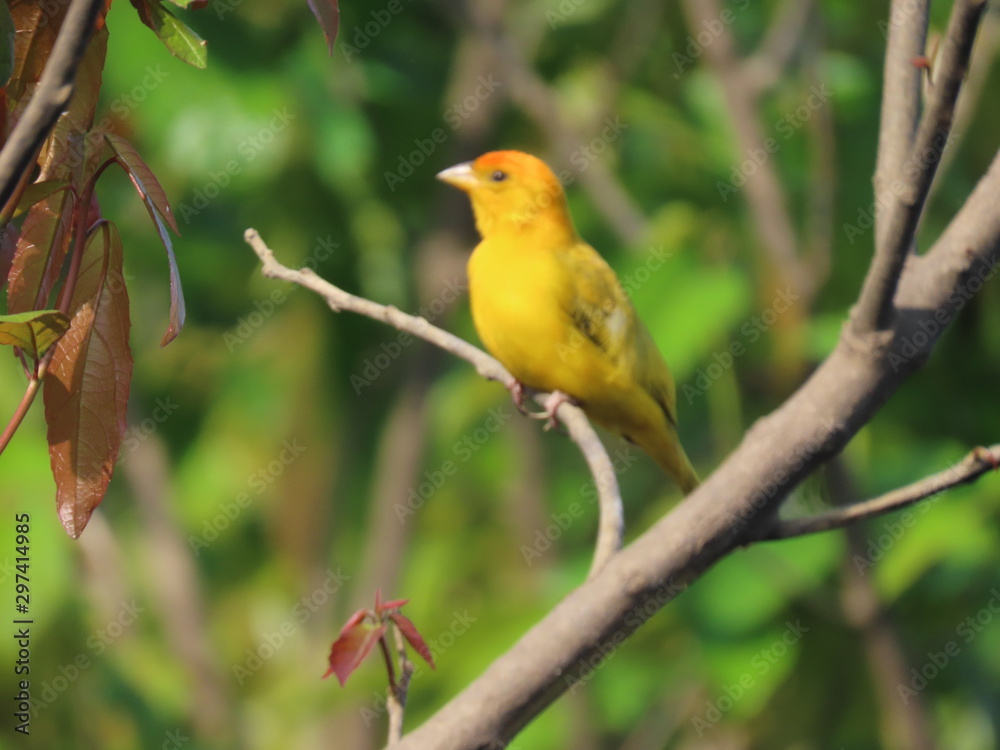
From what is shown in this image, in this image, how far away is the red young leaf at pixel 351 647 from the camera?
165 centimetres

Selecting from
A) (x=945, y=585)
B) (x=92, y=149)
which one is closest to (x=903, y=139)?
(x=92, y=149)

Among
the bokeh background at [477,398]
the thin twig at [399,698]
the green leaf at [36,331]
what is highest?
the green leaf at [36,331]

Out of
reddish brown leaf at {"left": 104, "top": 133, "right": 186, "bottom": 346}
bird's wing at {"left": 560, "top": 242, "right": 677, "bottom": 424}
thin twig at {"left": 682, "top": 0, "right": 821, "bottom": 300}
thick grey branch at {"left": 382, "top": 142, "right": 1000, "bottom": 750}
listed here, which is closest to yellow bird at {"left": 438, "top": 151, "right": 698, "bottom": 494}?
bird's wing at {"left": 560, "top": 242, "right": 677, "bottom": 424}

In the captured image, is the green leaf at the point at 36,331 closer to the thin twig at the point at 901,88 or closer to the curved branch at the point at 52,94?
the curved branch at the point at 52,94

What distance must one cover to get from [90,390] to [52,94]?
1.36ft

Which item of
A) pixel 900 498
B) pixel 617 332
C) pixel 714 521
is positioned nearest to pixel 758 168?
pixel 617 332

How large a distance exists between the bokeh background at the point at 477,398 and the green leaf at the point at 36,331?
2.92 meters

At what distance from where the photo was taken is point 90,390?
1.20 metres

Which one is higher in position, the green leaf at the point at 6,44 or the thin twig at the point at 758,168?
the green leaf at the point at 6,44

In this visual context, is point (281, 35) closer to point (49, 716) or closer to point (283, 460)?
point (283, 460)

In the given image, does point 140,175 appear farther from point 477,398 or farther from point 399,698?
point 477,398

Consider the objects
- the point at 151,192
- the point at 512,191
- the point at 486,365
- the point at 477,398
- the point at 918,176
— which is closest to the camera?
the point at 151,192

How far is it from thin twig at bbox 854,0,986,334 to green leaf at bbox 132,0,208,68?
0.86 meters

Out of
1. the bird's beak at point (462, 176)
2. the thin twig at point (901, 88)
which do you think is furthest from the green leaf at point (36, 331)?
the bird's beak at point (462, 176)
